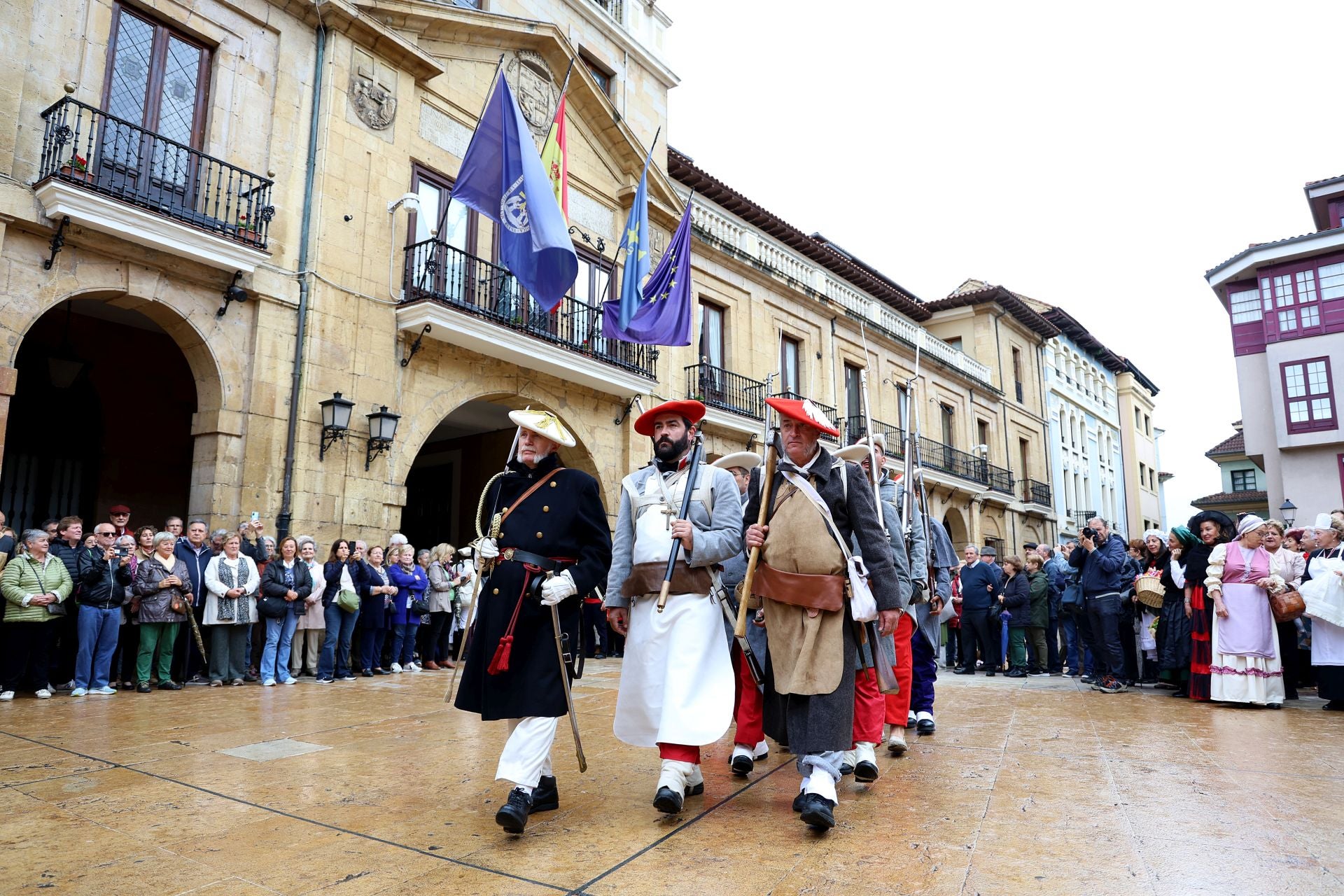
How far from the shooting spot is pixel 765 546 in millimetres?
3734

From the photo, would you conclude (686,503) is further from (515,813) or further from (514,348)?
(514,348)

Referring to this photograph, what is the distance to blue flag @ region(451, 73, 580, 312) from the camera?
381 inches

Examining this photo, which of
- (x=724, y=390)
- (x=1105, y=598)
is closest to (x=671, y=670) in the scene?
(x=1105, y=598)

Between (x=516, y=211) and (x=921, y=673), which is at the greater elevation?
(x=516, y=211)

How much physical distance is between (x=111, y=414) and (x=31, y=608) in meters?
6.20

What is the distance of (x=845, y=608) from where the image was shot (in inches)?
145

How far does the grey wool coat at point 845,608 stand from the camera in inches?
134

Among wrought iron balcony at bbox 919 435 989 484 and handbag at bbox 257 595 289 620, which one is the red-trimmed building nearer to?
wrought iron balcony at bbox 919 435 989 484

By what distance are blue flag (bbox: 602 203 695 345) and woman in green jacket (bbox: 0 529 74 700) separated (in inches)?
295

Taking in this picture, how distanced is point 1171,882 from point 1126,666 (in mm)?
7596

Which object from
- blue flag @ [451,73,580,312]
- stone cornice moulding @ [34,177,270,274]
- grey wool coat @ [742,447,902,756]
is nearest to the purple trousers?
grey wool coat @ [742,447,902,756]

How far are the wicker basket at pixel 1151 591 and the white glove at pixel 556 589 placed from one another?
7125 mm

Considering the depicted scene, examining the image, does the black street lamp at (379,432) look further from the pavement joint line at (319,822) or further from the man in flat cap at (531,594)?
the man in flat cap at (531,594)

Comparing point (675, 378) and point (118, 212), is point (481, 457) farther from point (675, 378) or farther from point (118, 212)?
point (118, 212)
